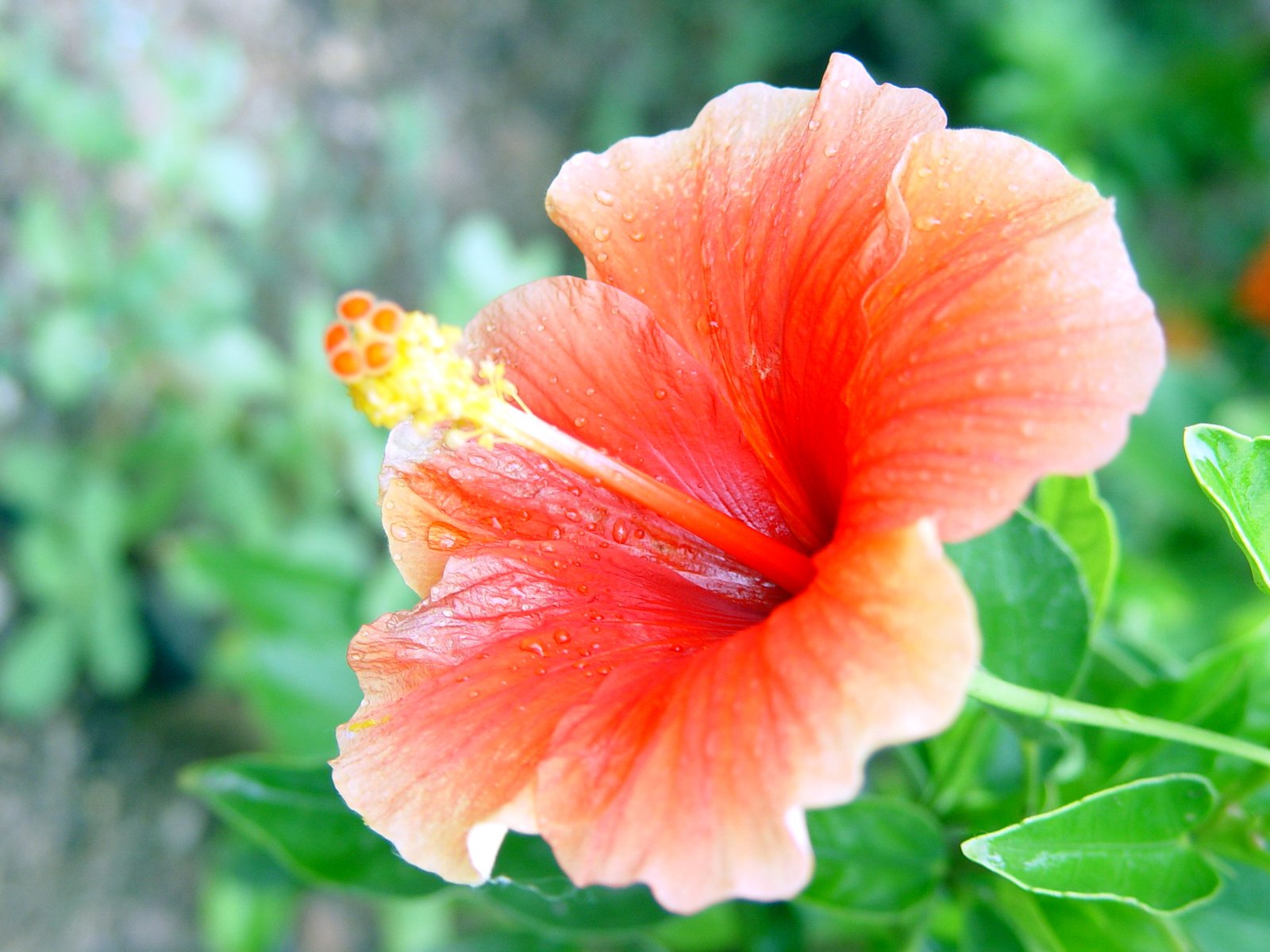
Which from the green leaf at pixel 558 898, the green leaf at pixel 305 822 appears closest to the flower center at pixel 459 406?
the green leaf at pixel 558 898

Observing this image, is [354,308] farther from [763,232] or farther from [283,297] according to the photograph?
[283,297]

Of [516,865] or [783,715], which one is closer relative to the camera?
[783,715]

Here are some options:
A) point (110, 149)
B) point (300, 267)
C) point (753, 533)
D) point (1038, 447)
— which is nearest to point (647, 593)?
point (753, 533)

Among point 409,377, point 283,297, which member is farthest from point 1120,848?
point 283,297

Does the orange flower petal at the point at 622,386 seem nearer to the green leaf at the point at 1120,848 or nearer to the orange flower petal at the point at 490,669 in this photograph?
the orange flower petal at the point at 490,669

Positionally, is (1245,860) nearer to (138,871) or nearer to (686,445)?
(686,445)

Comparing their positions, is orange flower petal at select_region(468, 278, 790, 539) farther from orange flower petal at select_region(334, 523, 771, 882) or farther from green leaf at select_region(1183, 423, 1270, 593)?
green leaf at select_region(1183, 423, 1270, 593)
